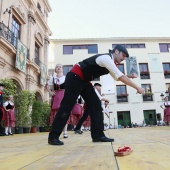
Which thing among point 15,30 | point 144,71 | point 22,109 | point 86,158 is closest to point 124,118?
point 144,71

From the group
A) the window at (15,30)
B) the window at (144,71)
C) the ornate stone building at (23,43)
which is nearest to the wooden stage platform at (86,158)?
the ornate stone building at (23,43)

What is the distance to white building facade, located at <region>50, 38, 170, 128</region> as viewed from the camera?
69.6 feet

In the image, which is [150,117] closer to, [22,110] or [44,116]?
[44,116]

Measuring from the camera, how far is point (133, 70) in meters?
Answer: 22.3

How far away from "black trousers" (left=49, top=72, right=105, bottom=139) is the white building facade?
18.6 m

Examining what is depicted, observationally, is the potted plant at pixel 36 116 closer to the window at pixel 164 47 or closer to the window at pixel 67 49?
the window at pixel 67 49

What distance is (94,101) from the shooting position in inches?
100

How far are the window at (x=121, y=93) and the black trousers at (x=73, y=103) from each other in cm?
1929

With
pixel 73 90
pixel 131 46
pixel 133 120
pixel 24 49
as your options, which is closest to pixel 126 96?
pixel 133 120

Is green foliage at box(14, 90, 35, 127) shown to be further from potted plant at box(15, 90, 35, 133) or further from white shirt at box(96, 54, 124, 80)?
white shirt at box(96, 54, 124, 80)

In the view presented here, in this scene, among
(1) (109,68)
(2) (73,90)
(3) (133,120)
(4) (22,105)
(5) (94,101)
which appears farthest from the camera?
(3) (133,120)

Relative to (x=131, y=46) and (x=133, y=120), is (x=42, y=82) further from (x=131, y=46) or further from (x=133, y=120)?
(x=131, y=46)

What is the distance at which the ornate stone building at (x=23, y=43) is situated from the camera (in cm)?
966

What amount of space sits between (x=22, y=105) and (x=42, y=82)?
478 cm
